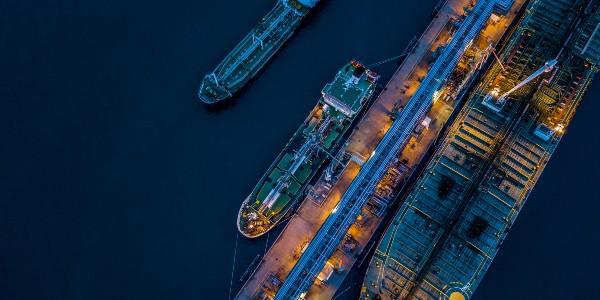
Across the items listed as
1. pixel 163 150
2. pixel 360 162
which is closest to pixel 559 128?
pixel 360 162

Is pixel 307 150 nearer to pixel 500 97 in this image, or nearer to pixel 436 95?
pixel 436 95

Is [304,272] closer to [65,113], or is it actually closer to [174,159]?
[174,159]

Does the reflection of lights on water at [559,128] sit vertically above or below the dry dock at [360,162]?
above

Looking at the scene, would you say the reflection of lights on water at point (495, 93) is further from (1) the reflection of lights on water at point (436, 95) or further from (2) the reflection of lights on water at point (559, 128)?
(2) the reflection of lights on water at point (559, 128)

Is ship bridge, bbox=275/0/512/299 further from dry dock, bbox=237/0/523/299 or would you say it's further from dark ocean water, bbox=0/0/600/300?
dark ocean water, bbox=0/0/600/300

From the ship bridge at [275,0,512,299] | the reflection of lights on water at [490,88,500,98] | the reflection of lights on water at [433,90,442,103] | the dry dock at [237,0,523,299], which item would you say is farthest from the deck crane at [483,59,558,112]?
the dry dock at [237,0,523,299]

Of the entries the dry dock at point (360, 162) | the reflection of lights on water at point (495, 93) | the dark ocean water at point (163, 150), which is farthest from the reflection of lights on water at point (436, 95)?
the dark ocean water at point (163, 150)
